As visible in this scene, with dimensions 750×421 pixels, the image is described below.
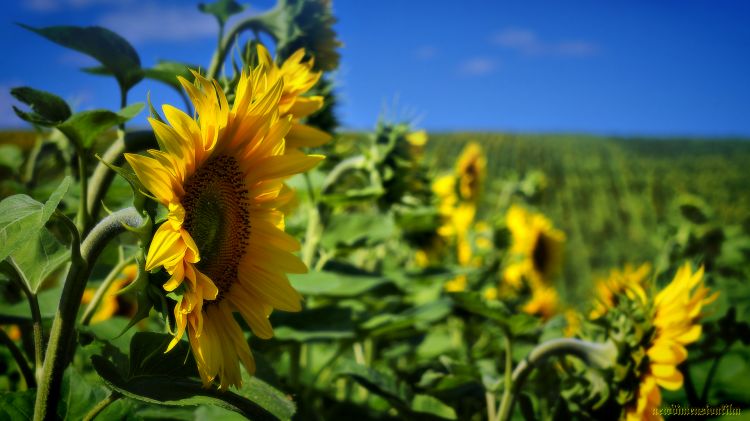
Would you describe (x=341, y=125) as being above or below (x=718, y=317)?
above

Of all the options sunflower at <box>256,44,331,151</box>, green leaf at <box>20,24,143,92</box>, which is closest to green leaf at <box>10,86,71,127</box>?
green leaf at <box>20,24,143,92</box>

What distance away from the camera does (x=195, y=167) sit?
919 millimetres

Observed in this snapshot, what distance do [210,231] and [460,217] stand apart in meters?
2.91

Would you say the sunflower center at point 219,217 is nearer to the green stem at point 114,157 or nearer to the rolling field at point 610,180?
the green stem at point 114,157

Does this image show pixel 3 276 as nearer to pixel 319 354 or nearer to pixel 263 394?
pixel 263 394

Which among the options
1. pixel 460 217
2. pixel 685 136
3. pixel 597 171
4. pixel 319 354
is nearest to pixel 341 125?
pixel 319 354

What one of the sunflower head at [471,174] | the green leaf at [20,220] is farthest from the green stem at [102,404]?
the sunflower head at [471,174]

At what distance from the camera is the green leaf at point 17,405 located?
2.95 feet

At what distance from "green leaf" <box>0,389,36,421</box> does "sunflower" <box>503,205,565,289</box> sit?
313 centimetres

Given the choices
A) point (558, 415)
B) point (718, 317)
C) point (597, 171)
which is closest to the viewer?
point (558, 415)

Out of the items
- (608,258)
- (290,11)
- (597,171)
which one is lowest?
(608,258)

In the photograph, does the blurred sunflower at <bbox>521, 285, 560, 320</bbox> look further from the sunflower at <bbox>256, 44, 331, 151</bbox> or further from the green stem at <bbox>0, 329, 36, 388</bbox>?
the green stem at <bbox>0, 329, 36, 388</bbox>

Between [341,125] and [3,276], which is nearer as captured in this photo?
[3,276]

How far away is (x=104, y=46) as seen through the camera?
3.80 ft
